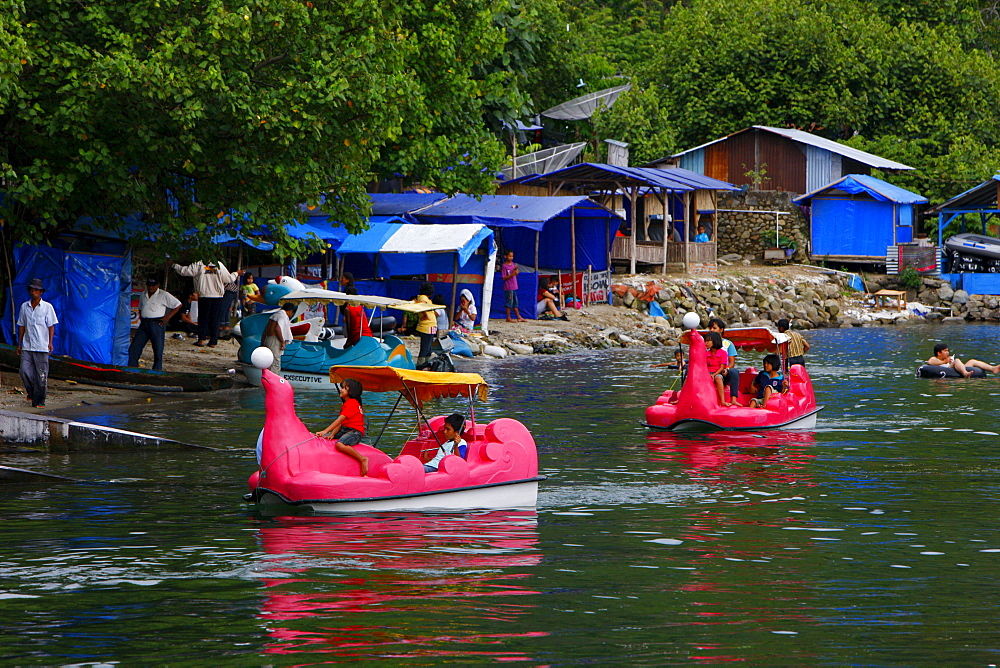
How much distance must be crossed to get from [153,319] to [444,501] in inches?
434

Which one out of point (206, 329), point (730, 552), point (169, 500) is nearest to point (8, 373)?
point (206, 329)

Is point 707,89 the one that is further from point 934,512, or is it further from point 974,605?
point 974,605

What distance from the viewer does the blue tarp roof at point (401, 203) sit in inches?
1316

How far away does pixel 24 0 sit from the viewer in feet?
57.6

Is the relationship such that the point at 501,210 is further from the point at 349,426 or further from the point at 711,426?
the point at 349,426

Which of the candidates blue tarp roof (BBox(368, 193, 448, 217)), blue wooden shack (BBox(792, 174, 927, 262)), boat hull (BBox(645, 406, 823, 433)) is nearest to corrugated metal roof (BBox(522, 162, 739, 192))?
blue tarp roof (BBox(368, 193, 448, 217))

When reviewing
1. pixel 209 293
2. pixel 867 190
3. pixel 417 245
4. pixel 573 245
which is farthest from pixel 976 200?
pixel 209 293

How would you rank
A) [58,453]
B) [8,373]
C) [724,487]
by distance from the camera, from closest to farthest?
[724,487], [58,453], [8,373]

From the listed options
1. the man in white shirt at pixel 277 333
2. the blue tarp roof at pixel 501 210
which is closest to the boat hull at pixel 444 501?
the man in white shirt at pixel 277 333

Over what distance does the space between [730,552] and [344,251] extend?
19.7 meters

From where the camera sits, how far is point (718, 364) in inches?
702

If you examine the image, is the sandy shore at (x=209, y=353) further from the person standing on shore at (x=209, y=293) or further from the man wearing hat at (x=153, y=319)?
the man wearing hat at (x=153, y=319)

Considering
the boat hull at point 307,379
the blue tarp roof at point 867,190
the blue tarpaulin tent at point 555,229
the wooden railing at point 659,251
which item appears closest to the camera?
the boat hull at point 307,379

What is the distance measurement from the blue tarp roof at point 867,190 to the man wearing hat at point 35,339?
3405 centimetres
